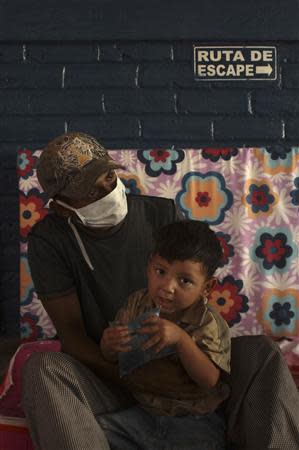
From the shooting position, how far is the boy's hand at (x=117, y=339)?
1.50 metres

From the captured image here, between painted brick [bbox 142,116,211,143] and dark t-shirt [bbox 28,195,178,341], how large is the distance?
112cm

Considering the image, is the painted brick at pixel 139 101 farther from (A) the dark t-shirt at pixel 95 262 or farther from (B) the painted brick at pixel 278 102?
(A) the dark t-shirt at pixel 95 262

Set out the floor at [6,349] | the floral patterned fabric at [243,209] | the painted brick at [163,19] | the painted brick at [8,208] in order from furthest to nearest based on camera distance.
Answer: the painted brick at [8,208]
the painted brick at [163,19]
the floral patterned fabric at [243,209]
the floor at [6,349]

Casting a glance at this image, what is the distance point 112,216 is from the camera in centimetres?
180

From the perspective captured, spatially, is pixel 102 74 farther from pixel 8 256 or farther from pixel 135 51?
pixel 8 256

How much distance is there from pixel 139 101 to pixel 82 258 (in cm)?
132

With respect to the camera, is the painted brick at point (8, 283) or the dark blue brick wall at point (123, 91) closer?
the dark blue brick wall at point (123, 91)

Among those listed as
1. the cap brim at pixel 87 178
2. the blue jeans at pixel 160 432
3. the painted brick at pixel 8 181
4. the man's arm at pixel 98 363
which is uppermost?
the painted brick at pixel 8 181

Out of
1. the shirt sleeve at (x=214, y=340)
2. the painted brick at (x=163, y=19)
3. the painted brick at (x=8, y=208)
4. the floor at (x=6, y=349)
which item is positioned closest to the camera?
the shirt sleeve at (x=214, y=340)

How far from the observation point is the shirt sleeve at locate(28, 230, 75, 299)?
1750 mm

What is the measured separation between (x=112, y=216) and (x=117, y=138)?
1.23 m

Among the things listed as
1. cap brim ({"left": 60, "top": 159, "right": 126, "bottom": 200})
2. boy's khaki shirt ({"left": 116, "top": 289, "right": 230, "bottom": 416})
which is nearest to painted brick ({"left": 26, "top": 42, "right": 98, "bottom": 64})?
cap brim ({"left": 60, "top": 159, "right": 126, "bottom": 200})

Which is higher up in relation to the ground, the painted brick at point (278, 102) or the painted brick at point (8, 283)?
the painted brick at point (278, 102)

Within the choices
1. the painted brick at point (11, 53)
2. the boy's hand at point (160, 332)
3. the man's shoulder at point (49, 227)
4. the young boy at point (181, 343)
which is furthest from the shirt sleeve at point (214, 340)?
the painted brick at point (11, 53)
